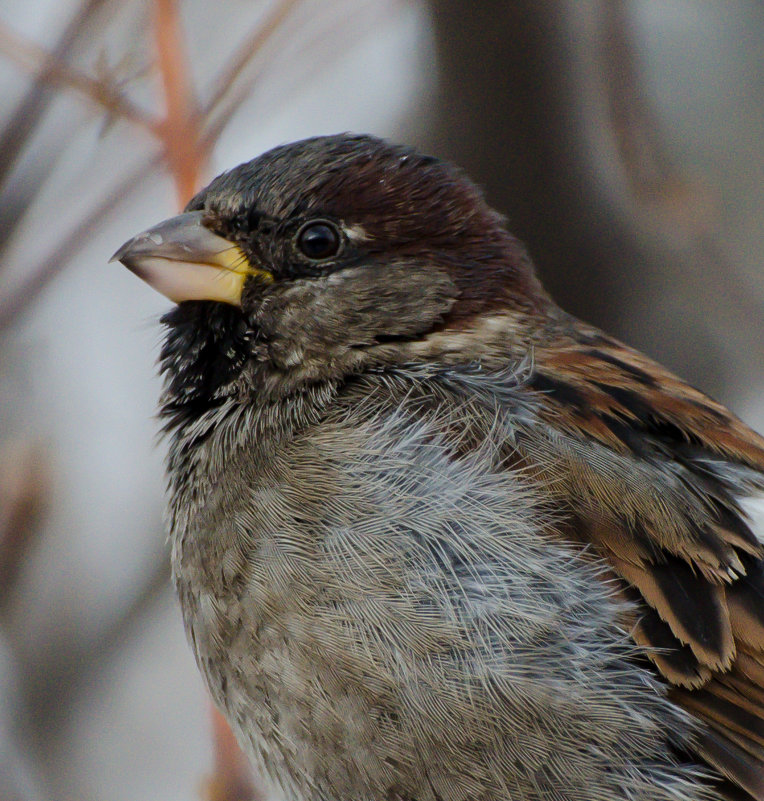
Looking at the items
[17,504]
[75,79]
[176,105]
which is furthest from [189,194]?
[17,504]

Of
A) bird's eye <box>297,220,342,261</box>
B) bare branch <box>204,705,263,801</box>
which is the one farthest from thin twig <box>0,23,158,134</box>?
bare branch <box>204,705,263,801</box>

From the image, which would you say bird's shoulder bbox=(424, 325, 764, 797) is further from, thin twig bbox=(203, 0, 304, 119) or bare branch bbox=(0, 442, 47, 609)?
bare branch bbox=(0, 442, 47, 609)

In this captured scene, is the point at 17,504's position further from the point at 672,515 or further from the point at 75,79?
the point at 672,515

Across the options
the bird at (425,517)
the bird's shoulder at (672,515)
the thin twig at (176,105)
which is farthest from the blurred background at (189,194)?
the bird's shoulder at (672,515)

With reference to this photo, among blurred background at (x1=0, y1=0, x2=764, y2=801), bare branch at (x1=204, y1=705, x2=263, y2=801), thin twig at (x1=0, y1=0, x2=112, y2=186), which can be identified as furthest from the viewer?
blurred background at (x1=0, y1=0, x2=764, y2=801)

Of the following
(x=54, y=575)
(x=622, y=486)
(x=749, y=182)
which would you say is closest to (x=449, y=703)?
(x=622, y=486)

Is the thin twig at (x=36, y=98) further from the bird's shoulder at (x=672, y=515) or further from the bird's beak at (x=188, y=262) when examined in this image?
the bird's shoulder at (x=672, y=515)

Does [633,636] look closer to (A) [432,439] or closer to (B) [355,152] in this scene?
(A) [432,439]
